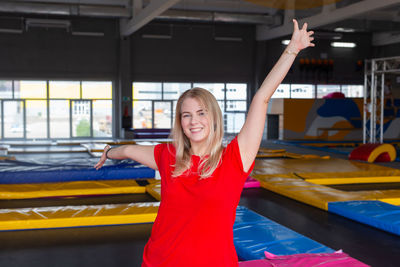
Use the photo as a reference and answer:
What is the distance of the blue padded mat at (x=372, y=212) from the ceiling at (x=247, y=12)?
254 inches

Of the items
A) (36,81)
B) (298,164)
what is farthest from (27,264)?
(36,81)

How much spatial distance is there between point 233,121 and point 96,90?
239 inches

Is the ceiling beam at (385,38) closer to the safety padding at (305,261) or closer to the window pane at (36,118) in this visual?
the window pane at (36,118)

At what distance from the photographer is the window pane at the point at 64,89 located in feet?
57.7

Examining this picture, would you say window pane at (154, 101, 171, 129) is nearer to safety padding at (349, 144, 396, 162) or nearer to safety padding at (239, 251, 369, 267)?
safety padding at (349, 144, 396, 162)

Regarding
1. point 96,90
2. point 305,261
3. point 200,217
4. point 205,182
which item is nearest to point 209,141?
point 205,182

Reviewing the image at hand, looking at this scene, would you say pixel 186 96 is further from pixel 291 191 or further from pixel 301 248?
pixel 291 191

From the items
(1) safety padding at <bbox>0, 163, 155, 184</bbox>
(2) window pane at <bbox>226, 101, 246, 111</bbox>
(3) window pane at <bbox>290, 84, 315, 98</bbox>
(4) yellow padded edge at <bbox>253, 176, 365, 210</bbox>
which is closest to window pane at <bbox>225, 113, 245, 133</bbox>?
(2) window pane at <bbox>226, 101, 246, 111</bbox>

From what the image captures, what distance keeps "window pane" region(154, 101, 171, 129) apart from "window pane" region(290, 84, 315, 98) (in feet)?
18.6

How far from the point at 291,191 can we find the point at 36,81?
46.8ft

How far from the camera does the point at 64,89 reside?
58.3ft

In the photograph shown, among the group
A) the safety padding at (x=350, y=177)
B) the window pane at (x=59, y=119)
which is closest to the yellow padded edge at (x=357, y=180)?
the safety padding at (x=350, y=177)

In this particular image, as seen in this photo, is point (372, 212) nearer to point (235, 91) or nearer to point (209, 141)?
point (209, 141)

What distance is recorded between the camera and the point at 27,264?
10.9ft
